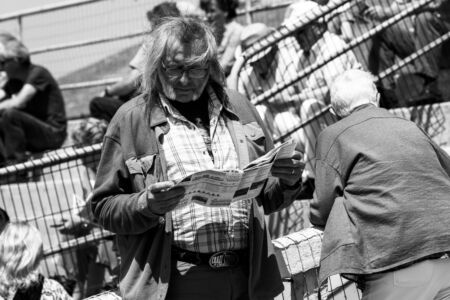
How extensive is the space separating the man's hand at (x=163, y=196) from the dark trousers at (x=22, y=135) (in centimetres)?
638

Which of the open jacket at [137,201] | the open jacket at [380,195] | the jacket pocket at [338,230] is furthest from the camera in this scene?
the jacket pocket at [338,230]

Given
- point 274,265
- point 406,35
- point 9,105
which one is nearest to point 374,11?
point 406,35

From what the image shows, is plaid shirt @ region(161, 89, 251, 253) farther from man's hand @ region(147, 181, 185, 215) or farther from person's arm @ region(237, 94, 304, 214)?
man's hand @ region(147, 181, 185, 215)

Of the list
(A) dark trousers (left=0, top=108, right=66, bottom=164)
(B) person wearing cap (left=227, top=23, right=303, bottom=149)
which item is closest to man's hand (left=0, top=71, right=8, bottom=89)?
(A) dark trousers (left=0, top=108, right=66, bottom=164)

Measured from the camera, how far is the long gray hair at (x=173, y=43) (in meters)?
4.00

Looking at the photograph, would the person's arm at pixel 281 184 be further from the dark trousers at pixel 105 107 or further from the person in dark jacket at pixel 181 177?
the dark trousers at pixel 105 107

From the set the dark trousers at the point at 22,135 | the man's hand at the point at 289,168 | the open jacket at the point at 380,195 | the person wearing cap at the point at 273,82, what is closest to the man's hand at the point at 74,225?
the person wearing cap at the point at 273,82

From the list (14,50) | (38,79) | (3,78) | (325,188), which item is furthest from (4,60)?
(325,188)

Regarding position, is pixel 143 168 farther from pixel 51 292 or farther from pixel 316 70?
pixel 316 70

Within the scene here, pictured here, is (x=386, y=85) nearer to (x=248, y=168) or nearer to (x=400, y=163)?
(x=400, y=163)

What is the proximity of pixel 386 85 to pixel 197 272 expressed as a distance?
16.8 ft

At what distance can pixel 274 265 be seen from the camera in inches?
159

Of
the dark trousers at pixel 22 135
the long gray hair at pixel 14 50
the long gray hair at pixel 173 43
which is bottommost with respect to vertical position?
the dark trousers at pixel 22 135

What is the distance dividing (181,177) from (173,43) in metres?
0.59
